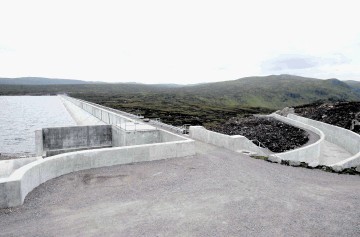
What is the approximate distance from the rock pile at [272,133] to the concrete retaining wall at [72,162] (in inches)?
693

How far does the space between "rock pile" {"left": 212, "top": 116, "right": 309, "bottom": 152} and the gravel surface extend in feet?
57.2

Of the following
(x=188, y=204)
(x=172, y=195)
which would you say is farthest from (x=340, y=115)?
(x=188, y=204)

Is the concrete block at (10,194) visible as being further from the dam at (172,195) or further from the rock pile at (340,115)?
the rock pile at (340,115)

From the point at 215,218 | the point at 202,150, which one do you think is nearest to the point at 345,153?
the point at 202,150

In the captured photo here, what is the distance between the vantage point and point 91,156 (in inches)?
498

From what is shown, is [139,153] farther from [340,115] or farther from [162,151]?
[340,115]

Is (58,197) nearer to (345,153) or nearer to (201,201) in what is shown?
(201,201)

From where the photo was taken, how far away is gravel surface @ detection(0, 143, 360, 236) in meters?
7.62

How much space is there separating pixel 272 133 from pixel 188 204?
28.4 meters

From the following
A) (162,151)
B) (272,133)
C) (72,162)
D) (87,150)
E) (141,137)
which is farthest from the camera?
(272,133)

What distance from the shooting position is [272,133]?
35500mm

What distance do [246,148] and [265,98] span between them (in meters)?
171

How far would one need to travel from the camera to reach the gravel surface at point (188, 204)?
7.62m

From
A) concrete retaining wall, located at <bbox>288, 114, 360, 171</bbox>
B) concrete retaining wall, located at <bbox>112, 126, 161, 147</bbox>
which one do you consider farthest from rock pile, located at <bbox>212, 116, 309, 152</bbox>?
concrete retaining wall, located at <bbox>112, 126, 161, 147</bbox>
